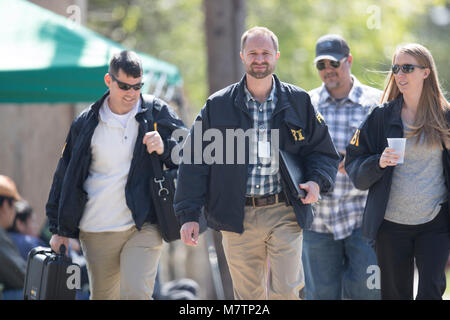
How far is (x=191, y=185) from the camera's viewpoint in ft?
14.4

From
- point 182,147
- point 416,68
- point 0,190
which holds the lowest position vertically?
point 0,190

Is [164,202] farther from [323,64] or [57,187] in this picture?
[323,64]

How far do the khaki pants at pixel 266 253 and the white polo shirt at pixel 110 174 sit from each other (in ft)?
2.59

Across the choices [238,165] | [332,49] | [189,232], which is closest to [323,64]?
[332,49]

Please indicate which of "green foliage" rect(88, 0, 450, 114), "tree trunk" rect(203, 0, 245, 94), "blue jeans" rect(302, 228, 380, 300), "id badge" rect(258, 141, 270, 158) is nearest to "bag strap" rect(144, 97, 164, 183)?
"id badge" rect(258, 141, 270, 158)

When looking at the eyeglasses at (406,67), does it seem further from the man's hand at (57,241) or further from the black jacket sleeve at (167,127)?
the man's hand at (57,241)

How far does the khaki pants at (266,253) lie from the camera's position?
172 inches

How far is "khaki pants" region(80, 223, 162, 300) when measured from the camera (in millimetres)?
4570

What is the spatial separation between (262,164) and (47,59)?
305 centimetres

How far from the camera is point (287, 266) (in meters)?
4.36

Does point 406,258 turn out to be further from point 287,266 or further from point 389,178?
point 287,266

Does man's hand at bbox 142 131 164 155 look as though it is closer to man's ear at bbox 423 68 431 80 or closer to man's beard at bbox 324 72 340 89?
man's beard at bbox 324 72 340 89

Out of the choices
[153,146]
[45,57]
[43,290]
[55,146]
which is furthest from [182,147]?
[55,146]

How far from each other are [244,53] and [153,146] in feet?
2.90
